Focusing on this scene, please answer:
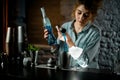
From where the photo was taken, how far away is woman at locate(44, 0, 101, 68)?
2506 millimetres

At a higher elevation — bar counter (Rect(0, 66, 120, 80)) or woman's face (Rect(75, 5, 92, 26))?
woman's face (Rect(75, 5, 92, 26))

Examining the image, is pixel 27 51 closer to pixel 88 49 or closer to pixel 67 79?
pixel 88 49

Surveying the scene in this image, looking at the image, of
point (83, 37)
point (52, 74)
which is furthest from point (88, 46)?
point (52, 74)

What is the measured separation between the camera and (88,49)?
2.54 metres

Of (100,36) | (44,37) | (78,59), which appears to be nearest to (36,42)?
(44,37)

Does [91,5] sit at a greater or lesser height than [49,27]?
greater

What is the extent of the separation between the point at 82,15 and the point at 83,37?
0.22m

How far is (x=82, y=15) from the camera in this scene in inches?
101

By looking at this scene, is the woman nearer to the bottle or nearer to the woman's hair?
the woman's hair

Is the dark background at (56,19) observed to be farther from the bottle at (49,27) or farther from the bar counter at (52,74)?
the bar counter at (52,74)

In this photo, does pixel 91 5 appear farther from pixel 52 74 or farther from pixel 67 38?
pixel 52 74

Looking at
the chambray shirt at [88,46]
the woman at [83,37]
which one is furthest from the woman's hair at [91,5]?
the chambray shirt at [88,46]

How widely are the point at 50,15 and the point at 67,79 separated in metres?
0.92

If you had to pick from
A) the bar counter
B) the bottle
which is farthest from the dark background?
the bar counter
